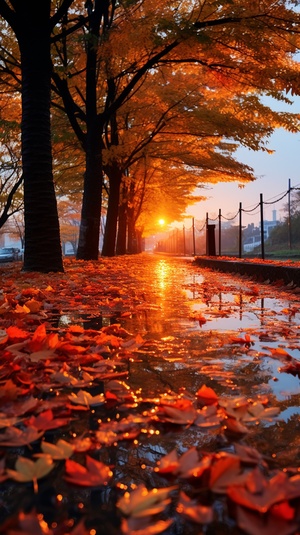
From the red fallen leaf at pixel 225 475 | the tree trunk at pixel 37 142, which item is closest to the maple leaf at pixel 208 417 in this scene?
the red fallen leaf at pixel 225 475

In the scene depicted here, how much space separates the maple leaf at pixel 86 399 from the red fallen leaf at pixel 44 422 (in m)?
0.20

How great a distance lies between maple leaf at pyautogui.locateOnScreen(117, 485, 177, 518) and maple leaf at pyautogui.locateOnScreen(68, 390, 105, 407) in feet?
2.26

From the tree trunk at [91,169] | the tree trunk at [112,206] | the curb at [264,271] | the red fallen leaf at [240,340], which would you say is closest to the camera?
the red fallen leaf at [240,340]

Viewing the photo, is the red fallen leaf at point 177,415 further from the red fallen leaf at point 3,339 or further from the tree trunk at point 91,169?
the tree trunk at point 91,169

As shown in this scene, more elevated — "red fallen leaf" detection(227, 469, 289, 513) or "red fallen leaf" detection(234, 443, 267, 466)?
"red fallen leaf" detection(227, 469, 289, 513)

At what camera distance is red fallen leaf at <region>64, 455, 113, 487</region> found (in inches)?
43.8

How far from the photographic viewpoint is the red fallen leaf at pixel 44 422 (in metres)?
1.45

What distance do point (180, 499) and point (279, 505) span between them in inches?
8.4

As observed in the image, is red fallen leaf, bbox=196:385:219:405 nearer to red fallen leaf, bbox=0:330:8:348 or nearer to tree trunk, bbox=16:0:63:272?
red fallen leaf, bbox=0:330:8:348

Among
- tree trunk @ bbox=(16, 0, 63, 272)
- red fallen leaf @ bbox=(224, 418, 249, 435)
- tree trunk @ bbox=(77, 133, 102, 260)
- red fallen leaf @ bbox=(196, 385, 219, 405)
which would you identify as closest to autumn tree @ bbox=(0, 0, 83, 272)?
tree trunk @ bbox=(16, 0, 63, 272)

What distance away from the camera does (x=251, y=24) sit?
8.34 m

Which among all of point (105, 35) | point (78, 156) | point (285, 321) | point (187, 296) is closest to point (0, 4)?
point (105, 35)

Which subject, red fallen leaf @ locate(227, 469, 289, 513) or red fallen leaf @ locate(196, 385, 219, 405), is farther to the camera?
red fallen leaf @ locate(196, 385, 219, 405)

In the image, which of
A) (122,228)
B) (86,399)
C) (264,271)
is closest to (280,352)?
(86,399)
